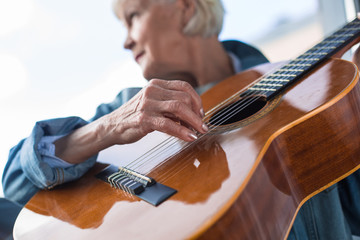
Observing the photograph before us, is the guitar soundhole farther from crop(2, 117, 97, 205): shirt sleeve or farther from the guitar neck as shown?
crop(2, 117, 97, 205): shirt sleeve

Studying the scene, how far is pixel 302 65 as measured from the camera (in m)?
0.82

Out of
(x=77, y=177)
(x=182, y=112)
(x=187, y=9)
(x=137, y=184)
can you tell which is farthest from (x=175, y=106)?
(x=187, y=9)

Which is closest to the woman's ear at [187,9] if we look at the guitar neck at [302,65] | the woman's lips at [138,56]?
the woman's lips at [138,56]

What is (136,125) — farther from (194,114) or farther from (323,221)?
(323,221)

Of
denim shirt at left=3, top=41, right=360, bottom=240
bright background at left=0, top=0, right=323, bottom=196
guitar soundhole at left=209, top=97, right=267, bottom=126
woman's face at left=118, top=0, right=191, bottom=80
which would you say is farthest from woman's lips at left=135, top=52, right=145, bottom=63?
guitar soundhole at left=209, top=97, right=267, bottom=126

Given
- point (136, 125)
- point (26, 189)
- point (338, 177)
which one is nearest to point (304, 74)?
point (338, 177)

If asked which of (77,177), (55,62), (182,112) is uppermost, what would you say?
(55,62)

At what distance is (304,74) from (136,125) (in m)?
0.45

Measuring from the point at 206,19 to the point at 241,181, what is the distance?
953 millimetres

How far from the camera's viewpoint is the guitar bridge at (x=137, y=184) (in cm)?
53

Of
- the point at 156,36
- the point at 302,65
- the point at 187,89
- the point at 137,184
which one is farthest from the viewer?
the point at 156,36

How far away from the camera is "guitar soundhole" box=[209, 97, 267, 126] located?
756 millimetres

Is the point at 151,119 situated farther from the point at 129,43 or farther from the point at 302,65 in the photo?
the point at 129,43

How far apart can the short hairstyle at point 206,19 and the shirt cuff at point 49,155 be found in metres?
0.68
